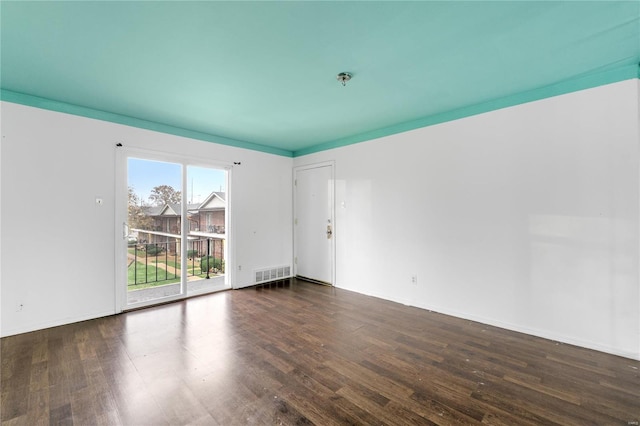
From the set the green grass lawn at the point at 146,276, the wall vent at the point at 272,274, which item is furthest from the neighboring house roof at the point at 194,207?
the wall vent at the point at 272,274

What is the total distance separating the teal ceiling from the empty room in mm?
21

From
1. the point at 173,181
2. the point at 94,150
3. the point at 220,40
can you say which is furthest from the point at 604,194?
the point at 94,150

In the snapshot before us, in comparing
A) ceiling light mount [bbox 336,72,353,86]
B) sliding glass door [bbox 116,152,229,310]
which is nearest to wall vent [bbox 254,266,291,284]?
sliding glass door [bbox 116,152,229,310]

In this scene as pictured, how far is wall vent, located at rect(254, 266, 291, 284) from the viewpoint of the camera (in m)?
5.08

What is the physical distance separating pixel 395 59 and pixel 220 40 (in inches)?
56.8

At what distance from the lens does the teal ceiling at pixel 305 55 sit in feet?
5.87

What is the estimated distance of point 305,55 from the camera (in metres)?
2.27

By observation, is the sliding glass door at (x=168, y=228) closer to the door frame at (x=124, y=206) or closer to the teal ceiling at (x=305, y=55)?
the door frame at (x=124, y=206)

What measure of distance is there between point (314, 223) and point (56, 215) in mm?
3682

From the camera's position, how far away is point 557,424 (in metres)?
1.68

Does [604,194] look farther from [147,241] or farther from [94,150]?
[94,150]

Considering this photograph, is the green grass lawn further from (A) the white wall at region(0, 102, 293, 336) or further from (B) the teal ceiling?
(B) the teal ceiling

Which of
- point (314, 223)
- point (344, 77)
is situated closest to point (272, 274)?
point (314, 223)

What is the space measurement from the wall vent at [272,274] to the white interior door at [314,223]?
246 mm
